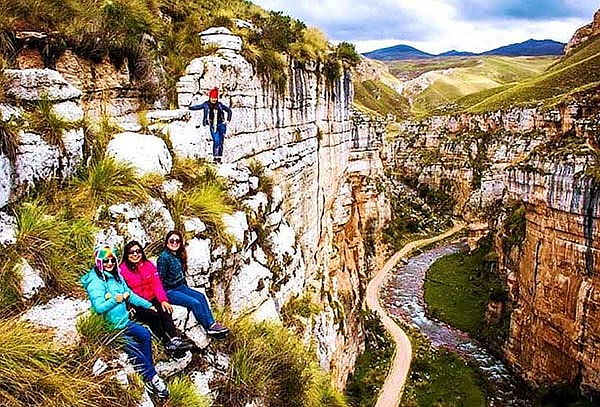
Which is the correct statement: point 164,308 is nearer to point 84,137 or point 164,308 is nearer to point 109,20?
point 84,137

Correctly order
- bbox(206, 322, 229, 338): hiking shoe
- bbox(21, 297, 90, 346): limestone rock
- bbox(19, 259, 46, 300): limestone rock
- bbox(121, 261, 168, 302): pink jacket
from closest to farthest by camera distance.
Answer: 1. bbox(21, 297, 90, 346): limestone rock
2. bbox(19, 259, 46, 300): limestone rock
3. bbox(121, 261, 168, 302): pink jacket
4. bbox(206, 322, 229, 338): hiking shoe

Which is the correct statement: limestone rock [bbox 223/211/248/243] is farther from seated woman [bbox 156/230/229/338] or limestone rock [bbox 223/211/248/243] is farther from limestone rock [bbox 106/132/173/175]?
seated woman [bbox 156/230/229/338]

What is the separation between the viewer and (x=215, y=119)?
40.0 ft

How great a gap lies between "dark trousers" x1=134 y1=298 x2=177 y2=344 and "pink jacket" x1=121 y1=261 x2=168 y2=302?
9 centimetres

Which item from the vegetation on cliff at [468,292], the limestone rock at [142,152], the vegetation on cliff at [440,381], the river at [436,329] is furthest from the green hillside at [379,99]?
the limestone rock at [142,152]

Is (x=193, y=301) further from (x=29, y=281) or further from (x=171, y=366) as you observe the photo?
(x=29, y=281)

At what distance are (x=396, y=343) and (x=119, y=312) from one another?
2844 centimetres

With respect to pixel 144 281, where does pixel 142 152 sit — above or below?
above

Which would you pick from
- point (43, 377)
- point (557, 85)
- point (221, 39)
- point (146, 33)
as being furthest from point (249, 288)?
point (557, 85)

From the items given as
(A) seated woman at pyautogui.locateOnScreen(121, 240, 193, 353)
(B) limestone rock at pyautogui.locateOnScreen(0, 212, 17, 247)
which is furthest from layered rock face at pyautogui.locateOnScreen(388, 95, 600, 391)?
(B) limestone rock at pyautogui.locateOnScreen(0, 212, 17, 247)

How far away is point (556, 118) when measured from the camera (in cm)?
4053

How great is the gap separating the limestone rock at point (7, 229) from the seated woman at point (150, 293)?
1.30m

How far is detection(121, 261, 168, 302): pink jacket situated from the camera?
6844 mm

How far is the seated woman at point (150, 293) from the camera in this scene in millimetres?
6777
